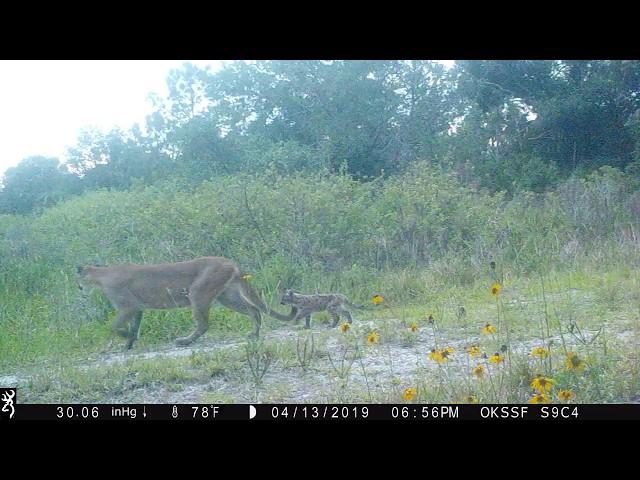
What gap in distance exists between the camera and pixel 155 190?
8891 millimetres

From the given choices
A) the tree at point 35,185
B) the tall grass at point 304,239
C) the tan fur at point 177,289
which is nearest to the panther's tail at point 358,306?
the tall grass at point 304,239

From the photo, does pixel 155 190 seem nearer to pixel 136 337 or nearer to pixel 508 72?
pixel 136 337

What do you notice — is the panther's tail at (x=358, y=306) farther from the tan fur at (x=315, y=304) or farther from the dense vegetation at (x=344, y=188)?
the dense vegetation at (x=344, y=188)

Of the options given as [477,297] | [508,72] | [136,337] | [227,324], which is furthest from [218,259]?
[508,72]

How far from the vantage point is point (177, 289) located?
6102 millimetres

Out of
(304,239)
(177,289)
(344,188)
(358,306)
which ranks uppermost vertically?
(344,188)

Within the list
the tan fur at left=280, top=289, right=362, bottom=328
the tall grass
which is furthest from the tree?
the tan fur at left=280, top=289, right=362, bottom=328
